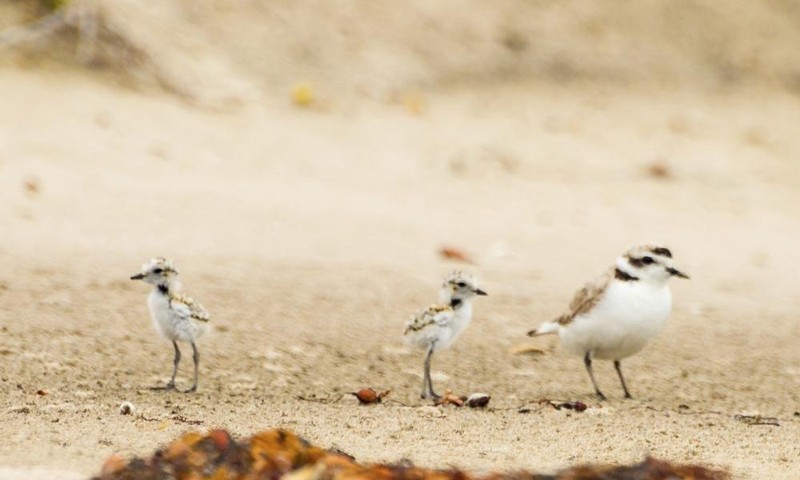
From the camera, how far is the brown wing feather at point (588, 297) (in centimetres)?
794

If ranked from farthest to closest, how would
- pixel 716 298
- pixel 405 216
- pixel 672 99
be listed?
pixel 672 99, pixel 405 216, pixel 716 298

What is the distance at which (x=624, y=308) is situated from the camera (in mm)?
7762

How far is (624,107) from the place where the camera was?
16594 millimetres

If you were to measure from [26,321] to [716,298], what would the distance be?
4711 millimetres

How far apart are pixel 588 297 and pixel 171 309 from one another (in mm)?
2066

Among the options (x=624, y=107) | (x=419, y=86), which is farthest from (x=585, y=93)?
(x=419, y=86)

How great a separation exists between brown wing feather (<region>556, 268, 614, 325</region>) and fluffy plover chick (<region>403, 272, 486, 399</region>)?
0.51 meters

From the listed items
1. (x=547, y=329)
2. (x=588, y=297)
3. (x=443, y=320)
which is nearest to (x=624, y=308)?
(x=588, y=297)

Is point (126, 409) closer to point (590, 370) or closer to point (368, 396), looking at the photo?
point (368, 396)

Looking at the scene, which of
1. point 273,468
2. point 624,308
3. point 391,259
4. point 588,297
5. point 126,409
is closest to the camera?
point 273,468

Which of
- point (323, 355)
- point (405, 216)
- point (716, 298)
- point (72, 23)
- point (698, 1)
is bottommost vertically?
point (323, 355)

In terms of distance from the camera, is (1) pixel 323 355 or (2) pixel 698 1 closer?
(1) pixel 323 355

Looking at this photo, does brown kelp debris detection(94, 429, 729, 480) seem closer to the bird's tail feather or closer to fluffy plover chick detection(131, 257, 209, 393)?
fluffy plover chick detection(131, 257, 209, 393)

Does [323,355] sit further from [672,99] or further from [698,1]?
[698,1]
